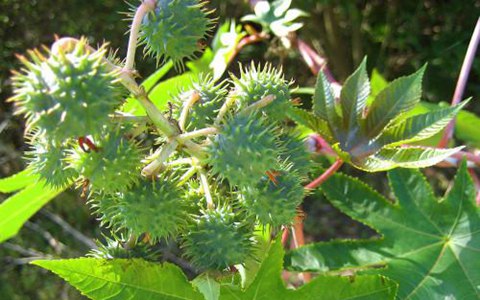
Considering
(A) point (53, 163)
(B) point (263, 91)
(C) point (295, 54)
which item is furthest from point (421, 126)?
(C) point (295, 54)

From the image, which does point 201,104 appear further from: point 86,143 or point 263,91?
point 86,143

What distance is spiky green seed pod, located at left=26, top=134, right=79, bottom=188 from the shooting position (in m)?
1.43

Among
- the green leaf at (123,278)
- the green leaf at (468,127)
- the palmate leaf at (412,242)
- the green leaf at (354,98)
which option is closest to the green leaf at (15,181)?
the green leaf at (123,278)

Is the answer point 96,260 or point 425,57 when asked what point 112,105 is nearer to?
point 96,260

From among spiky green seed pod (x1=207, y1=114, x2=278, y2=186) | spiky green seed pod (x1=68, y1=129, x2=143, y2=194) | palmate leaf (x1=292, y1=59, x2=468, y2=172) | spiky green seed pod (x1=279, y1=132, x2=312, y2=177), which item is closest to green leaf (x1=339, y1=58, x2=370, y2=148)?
palmate leaf (x1=292, y1=59, x2=468, y2=172)

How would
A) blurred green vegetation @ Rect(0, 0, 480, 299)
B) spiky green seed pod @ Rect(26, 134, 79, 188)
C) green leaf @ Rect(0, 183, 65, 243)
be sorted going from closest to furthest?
spiky green seed pod @ Rect(26, 134, 79, 188), green leaf @ Rect(0, 183, 65, 243), blurred green vegetation @ Rect(0, 0, 480, 299)

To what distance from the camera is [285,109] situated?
157 cm

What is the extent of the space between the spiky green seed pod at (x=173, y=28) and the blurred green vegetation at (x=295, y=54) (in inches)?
89.7

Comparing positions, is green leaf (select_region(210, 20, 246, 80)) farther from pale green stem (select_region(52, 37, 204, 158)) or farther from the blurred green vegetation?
the blurred green vegetation

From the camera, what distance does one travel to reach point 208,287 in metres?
1.48

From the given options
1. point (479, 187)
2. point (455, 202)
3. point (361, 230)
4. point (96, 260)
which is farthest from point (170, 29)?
point (361, 230)

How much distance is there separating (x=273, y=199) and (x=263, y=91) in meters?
0.26

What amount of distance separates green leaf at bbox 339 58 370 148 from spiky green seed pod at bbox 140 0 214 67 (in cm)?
66

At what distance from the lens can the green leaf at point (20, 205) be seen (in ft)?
6.85
